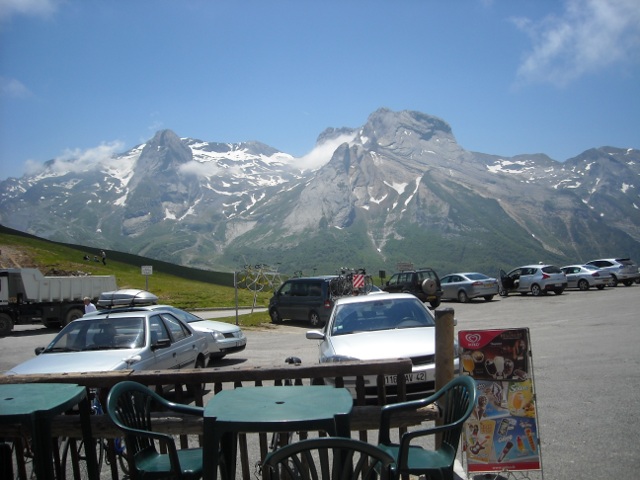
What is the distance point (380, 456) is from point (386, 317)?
22.6ft

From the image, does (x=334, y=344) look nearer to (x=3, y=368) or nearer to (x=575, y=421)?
(x=575, y=421)

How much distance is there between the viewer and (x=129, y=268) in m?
68.2

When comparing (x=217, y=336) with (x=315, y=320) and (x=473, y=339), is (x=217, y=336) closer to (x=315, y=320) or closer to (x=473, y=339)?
(x=473, y=339)

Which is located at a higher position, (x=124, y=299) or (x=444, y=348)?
(x=124, y=299)

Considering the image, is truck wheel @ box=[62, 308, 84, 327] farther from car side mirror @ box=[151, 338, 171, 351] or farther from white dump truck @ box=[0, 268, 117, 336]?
car side mirror @ box=[151, 338, 171, 351]

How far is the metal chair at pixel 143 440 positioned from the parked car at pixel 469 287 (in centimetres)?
2841

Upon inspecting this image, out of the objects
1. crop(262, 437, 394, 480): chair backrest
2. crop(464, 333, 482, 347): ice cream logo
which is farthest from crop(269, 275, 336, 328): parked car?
crop(262, 437, 394, 480): chair backrest

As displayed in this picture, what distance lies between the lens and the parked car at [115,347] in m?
7.75

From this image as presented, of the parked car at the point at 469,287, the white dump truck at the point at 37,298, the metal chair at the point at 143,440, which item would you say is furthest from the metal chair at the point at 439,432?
the parked car at the point at 469,287

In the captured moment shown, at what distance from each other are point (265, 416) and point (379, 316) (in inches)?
262

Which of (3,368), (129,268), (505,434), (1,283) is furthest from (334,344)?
(129,268)

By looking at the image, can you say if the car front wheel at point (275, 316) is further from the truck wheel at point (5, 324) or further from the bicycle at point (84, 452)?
the bicycle at point (84, 452)

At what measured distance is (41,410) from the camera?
11.1ft

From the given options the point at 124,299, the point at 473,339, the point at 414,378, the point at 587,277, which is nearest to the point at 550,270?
the point at 587,277
